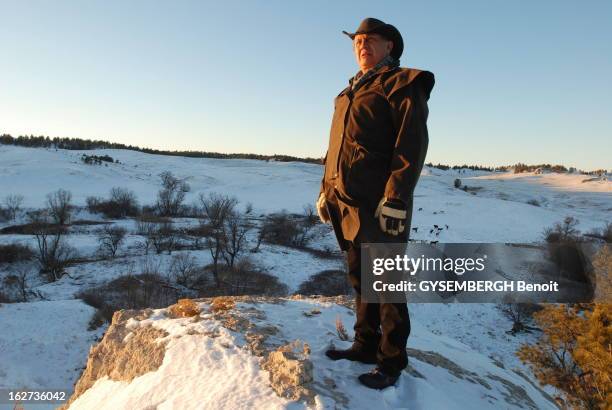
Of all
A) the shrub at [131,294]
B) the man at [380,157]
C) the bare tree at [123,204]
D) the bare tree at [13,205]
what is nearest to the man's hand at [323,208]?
the man at [380,157]

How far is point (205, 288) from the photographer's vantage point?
2941cm

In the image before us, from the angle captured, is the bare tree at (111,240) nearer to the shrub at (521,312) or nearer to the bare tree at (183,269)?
the bare tree at (183,269)

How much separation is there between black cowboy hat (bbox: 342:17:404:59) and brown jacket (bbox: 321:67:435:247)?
0.89ft

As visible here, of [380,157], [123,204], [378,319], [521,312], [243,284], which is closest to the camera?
[380,157]

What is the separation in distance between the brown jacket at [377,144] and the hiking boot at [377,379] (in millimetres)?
961

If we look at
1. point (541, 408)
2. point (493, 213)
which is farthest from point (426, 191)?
point (541, 408)

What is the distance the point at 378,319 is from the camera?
315cm

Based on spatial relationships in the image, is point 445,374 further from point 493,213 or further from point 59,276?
point 493,213

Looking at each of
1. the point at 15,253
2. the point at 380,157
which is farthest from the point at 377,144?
the point at 15,253

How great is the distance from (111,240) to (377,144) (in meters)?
39.3

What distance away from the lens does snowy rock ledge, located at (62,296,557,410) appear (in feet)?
8.89

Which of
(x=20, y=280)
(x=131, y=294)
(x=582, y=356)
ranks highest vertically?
(x=582, y=356)

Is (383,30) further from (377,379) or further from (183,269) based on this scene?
(183,269)

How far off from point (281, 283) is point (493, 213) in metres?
42.9
